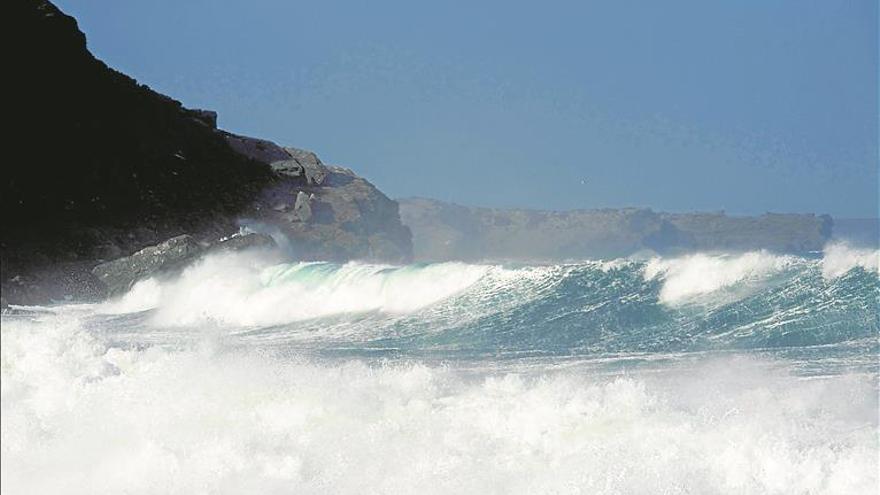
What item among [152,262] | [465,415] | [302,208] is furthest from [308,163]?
[465,415]

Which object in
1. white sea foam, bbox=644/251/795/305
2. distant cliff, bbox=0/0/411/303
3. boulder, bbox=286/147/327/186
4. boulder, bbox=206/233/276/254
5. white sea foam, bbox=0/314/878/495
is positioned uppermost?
boulder, bbox=286/147/327/186

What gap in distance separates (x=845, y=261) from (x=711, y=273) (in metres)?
2.76

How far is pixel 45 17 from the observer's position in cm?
4691

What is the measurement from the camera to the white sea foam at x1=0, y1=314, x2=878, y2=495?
9.34 metres

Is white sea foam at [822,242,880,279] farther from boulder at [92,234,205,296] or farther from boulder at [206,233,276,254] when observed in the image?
boulder at [206,233,276,254]

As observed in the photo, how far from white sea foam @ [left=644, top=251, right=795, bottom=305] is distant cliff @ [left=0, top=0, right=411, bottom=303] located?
17750mm

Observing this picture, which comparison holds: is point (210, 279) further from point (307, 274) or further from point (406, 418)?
point (406, 418)

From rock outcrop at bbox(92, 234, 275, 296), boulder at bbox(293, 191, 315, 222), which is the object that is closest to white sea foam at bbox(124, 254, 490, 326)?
rock outcrop at bbox(92, 234, 275, 296)

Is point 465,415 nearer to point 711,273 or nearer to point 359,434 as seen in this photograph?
point 359,434

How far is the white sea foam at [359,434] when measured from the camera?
9.34m

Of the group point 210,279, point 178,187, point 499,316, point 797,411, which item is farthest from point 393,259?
point 797,411

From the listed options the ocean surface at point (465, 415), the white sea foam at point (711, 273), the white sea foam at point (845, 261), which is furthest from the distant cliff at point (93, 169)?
the white sea foam at point (845, 261)

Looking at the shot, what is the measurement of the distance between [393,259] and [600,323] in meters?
97.9

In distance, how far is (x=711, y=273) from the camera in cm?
2127
